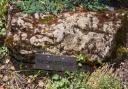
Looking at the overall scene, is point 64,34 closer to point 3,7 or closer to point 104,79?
point 104,79

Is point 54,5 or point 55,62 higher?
point 54,5

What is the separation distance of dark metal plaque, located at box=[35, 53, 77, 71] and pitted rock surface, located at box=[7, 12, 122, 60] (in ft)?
0.32

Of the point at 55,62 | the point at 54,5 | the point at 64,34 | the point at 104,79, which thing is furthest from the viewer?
the point at 54,5

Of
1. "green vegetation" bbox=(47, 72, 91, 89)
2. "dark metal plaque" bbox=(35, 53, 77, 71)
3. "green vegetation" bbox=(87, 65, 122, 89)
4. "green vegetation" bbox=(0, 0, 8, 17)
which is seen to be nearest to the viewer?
"green vegetation" bbox=(87, 65, 122, 89)

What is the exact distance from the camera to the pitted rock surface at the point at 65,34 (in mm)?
5672

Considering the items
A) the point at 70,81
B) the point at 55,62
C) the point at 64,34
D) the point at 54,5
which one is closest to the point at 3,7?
the point at 54,5

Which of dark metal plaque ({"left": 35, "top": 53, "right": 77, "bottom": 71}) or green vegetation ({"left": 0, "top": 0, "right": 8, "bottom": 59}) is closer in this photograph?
dark metal plaque ({"left": 35, "top": 53, "right": 77, "bottom": 71})

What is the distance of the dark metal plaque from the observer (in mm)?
5602

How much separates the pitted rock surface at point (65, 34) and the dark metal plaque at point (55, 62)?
97mm

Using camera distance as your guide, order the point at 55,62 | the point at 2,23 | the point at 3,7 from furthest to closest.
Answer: the point at 3,7, the point at 2,23, the point at 55,62

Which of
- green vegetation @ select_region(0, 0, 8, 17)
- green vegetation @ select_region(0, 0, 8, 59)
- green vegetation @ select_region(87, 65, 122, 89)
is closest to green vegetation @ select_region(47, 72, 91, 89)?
green vegetation @ select_region(87, 65, 122, 89)

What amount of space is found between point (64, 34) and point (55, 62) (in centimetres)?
48

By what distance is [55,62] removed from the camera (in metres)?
5.61

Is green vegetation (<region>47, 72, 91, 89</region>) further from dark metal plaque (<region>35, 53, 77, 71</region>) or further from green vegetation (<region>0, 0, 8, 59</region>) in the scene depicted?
green vegetation (<region>0, 0, 8, 59</region>)
